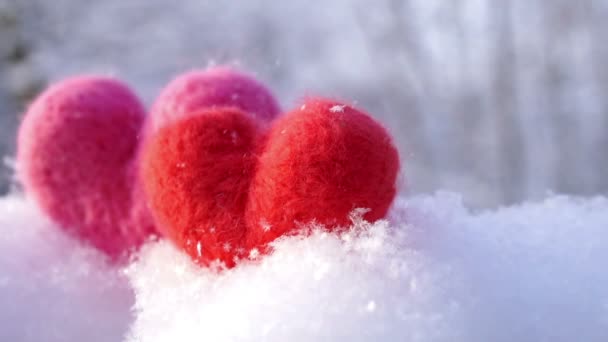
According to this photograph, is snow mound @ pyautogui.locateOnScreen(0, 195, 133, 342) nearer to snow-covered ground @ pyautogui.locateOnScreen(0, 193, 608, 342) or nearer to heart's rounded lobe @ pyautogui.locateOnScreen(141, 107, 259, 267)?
snow-covered ground @ pyautogui.locateOnScreen(0, 193, 608, 342)

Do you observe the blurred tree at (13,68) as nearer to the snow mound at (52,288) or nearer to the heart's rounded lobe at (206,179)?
the snow mound at (52,288)

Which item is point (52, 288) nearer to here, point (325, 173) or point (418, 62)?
point (325, 173)

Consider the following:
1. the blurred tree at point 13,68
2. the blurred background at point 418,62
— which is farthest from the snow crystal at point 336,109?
the blurred tree at point 13,68

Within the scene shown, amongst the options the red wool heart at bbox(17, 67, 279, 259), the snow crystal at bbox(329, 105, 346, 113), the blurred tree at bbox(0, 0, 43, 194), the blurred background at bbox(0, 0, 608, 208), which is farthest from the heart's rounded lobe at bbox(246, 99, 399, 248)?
the blurred tree at bbox(0, 0, 43, 194)

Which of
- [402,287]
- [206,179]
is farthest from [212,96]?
[402,287]

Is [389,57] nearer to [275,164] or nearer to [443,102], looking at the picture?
[443,102]

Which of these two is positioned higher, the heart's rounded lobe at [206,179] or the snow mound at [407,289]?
the heart's rounded lobe at [206,179]
